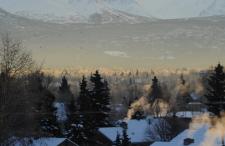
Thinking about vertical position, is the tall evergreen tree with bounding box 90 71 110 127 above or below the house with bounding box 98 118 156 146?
above

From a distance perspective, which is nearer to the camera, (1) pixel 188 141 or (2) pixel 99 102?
(1) pixel 188 141

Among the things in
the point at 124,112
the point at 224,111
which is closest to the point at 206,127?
the point at 224,111

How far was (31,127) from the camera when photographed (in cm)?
3856

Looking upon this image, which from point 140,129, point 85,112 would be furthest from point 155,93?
point 85,112

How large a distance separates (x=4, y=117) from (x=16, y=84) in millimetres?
2172

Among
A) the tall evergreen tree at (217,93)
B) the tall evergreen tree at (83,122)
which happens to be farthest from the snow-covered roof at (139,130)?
the tall evergreen tree at (217,93)

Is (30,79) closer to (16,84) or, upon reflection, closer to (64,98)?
(16,84)

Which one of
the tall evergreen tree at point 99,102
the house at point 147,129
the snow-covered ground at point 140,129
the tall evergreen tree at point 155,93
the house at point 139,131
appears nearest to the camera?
the tall evergreen tree at point 99,102

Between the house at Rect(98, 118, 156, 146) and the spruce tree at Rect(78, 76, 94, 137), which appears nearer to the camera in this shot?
the spruce tree at Rect(78, 76, 94, 137)

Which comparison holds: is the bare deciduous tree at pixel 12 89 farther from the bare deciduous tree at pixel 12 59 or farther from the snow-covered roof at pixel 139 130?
the snow-covered roof at pixel 139 130

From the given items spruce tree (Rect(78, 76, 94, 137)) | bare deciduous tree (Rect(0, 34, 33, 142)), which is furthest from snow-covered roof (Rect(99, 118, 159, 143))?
bare deciduous tree (Rect(0, 34, 33, 142))

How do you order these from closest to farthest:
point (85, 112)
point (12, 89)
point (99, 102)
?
point (12, 89) < point (85, 112) < point (99, 102)

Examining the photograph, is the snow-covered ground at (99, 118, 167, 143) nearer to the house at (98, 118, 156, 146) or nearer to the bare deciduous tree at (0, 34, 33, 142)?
the house at (98, 118, 156, 146)

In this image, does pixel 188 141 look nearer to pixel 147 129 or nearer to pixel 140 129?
pixel 147 129
